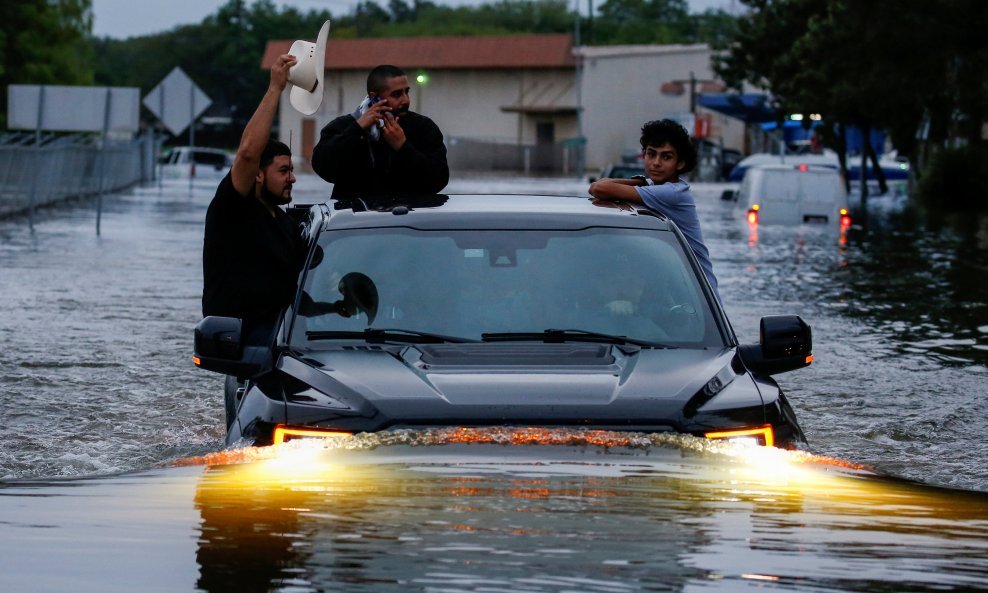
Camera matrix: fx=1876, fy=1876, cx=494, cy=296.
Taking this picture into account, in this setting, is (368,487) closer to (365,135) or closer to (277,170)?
(277,170)

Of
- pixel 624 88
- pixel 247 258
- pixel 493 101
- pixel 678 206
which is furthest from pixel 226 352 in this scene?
pixel 493 101

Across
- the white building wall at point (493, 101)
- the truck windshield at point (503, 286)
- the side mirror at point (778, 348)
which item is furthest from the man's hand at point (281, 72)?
the white building wall at point (493, 101)

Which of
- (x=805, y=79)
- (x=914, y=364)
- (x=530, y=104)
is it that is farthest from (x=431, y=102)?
(x=914, y=364)

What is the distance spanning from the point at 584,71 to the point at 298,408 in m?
93.9

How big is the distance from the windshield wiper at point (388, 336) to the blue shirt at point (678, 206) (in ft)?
5.88

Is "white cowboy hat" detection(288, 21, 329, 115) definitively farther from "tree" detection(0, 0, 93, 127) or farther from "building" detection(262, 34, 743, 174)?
"building" detection(262, 34, 743, 174)

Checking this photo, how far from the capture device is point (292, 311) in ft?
20.5


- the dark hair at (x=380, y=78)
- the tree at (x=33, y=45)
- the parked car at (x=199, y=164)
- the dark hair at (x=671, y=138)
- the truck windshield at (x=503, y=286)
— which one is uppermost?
the tree at (x=33, y=45)

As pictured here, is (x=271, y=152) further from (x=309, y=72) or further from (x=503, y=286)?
(x=503, y=286)

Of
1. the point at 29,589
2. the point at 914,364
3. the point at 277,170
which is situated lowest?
the point at 914,364

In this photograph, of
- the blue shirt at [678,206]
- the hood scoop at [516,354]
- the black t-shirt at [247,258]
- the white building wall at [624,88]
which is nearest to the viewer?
the hood scoop at [516,354]

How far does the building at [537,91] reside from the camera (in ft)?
323

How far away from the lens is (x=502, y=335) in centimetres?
603

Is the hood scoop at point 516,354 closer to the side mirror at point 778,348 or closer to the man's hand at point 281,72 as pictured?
Result: the side mirror at point 778,348
